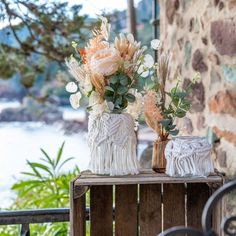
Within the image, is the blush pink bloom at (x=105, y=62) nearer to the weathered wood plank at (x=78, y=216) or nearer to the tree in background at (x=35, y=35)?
the weathered wood plank at (x=78, y=216)

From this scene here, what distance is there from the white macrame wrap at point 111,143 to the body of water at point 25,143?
2.23 meters

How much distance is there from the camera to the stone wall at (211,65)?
6.43ft

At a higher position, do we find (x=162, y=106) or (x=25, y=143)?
(x=162, y=106)

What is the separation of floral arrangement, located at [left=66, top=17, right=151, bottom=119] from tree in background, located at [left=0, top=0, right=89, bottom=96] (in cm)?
187

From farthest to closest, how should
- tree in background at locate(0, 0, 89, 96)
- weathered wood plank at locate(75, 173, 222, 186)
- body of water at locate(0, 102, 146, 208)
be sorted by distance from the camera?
body of water at locate(0, 102, 146, 208) < tree in background at locate(0, 0, 89, 96) < weathered wood plank at locate(75, 173, 222, 186)

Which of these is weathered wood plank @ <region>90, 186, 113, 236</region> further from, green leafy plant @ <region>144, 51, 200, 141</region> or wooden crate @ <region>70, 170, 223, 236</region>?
green leafy plant @ <region>144, 51, 200, 141</region>

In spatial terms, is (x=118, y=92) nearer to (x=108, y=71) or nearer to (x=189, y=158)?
(x=108, y=71)

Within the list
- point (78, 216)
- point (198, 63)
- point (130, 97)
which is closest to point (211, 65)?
point (198, 63)

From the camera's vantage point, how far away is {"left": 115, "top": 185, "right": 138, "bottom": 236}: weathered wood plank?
5.39ft

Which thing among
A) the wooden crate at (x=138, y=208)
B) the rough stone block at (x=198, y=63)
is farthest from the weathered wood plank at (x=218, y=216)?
the rough stone block at (x=198, y=63)

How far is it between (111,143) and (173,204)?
0.31 meters

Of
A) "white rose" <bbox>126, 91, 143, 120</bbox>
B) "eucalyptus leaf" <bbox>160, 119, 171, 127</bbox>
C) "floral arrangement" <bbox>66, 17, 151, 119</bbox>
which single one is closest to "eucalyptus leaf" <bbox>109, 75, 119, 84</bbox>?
"floral arrangement" <bbox>66, 17, 151, 119</bbox>

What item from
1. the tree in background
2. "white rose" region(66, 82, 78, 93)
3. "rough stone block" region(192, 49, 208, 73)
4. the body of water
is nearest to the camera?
"white rose" region(66, 82, 78, 93)

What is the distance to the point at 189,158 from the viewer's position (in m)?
1.54
